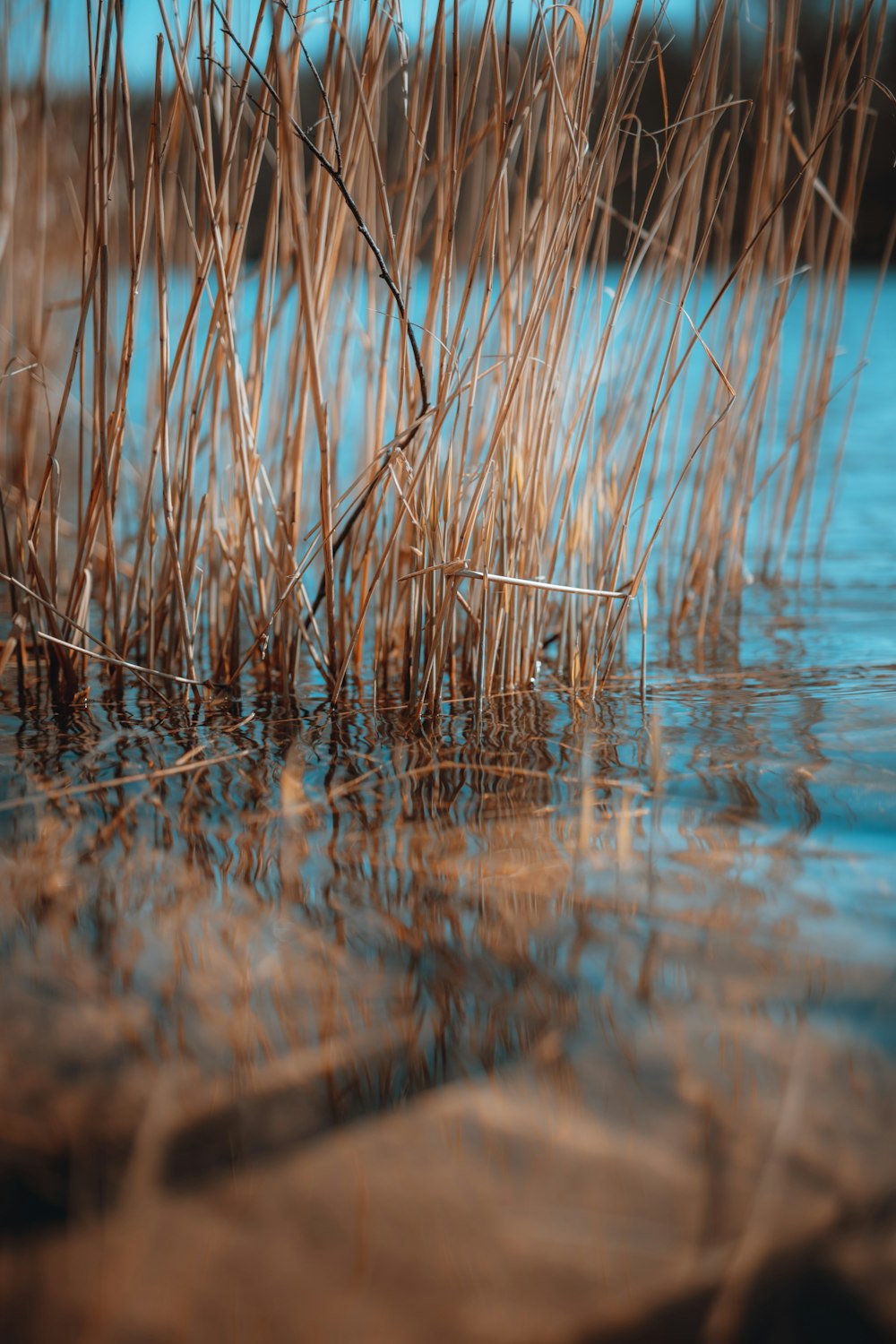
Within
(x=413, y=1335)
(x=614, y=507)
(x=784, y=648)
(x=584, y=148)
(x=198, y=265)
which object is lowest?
(x=413, y=1335)

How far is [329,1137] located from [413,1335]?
12cm

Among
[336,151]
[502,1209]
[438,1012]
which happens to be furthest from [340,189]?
[502,1209]

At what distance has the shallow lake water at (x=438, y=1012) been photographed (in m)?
0.49

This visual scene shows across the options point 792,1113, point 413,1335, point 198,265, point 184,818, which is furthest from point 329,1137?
point 198,265

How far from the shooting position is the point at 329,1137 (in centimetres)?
55

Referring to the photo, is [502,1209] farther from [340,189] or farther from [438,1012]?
[340,189]

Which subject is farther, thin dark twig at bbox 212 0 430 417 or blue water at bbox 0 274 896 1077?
thin dark twig at bbox 212 0 430 417

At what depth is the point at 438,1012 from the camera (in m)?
0.65

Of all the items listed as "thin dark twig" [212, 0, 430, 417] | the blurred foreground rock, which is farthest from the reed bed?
the blurred foreground rock

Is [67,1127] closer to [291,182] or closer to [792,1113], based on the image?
[792,1113]

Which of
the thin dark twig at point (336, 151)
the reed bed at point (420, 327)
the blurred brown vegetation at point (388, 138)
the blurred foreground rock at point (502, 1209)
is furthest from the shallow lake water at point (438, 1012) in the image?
the blurred brown vegetation at point (388, 138)

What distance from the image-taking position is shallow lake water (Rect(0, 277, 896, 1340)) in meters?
0.49

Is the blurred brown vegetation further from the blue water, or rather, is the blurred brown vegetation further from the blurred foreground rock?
the blurred foreground rock

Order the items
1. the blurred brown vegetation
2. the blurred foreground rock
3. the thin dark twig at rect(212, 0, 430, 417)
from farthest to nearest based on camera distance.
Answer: the blurred brown vegetation, the thin dark twig at rect(212, 0, 430, 417), the blurred foreground rock
